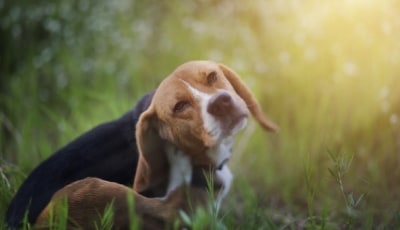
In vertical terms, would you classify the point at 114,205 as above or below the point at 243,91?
below

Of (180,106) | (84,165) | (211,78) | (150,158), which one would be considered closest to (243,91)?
(211,78)

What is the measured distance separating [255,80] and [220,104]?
7.04 feet

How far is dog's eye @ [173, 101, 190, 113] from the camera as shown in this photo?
210cm

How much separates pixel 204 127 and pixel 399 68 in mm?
1728

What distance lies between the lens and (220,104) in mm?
2090

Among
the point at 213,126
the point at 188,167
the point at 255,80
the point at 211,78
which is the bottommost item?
the point at 255,80

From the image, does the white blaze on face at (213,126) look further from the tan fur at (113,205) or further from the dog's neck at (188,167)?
the tan fur at (113,205)

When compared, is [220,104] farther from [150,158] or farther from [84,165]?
[84,165]

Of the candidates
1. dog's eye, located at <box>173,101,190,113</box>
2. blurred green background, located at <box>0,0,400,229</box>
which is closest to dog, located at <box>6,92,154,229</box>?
dog's eye, located at <box>173,101,190,113</box>

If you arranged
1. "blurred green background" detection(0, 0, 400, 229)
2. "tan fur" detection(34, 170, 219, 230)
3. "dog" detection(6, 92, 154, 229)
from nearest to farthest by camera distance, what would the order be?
"tan fur" detection(34, 170, 219, 230) → "dog" detection(6, 92, 154, 229) → "blurred green background" detection(0, 0, 400, 229)

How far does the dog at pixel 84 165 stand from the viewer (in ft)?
7.22

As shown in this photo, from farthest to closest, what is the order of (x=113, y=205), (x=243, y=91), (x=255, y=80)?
(x=255, y=80), (x=243, y=91), (x=113, y=205)

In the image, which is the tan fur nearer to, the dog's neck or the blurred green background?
the dog's neck

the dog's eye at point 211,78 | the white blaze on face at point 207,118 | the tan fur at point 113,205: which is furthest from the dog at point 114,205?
the dog's eye at point 211,78
